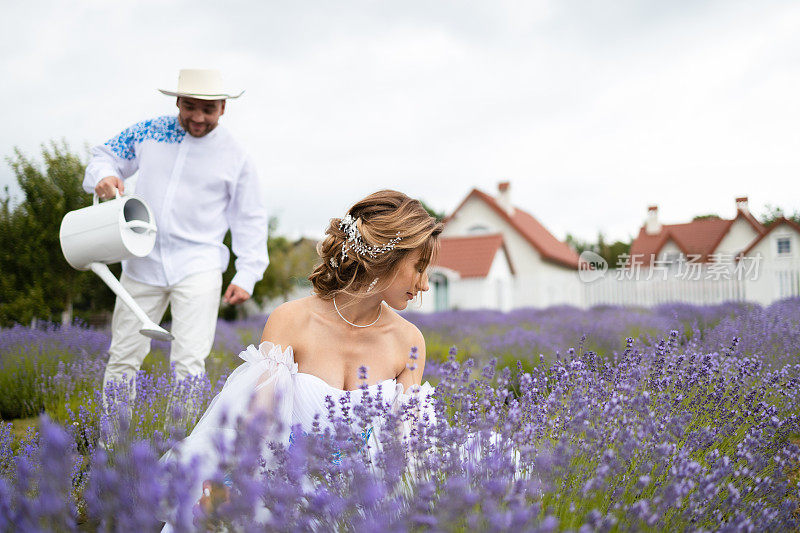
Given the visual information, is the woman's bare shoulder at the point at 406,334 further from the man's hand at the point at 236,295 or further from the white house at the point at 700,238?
the white house at the point at 700,238

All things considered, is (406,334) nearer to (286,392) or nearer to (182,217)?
(286,392)

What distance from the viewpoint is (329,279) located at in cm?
244

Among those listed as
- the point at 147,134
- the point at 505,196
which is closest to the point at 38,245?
the point at 147,134

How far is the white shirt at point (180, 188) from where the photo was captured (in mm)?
3457

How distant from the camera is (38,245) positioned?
760 cm

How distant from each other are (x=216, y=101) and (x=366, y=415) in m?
2.39

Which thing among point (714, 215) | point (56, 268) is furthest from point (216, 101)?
point (714, 215)

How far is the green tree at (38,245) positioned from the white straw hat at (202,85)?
5.26 meters

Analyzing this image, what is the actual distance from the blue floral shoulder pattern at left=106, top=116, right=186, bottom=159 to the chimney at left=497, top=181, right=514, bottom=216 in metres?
22.5

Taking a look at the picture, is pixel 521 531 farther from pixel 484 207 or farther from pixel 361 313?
pixel 484 207

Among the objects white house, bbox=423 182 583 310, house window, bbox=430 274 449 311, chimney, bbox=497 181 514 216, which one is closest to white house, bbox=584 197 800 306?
white house, bbox=423 182 583 310

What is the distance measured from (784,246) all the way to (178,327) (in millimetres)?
22660

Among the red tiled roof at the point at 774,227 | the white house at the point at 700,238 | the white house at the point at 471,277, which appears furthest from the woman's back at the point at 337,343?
the white house at the point at 700,238

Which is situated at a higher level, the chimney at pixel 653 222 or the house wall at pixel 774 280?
the chimney at pixel 653 222
